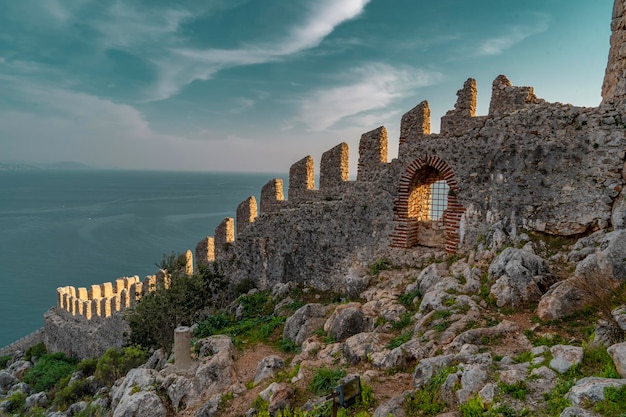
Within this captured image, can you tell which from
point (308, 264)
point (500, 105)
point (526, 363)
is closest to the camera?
point (526, 363)

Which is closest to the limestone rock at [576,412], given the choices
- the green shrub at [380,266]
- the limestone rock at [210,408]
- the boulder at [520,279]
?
the boulder at [520,279]

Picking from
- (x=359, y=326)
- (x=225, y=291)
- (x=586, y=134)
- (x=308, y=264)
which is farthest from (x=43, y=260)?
(x=586, y=134)

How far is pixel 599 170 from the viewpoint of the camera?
930 centimetres

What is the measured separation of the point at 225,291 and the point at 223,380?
26.8 ft

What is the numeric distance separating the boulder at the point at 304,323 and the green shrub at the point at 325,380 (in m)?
2.81

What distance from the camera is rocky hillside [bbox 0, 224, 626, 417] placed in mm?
5629

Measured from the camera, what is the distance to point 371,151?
14438 mm

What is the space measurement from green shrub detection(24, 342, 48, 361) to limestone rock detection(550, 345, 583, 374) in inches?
1229

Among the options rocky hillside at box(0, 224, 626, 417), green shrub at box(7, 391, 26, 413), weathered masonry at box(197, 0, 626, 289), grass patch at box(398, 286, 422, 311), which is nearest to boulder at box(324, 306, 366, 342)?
rocky hillside at box(0, 224, 626, 417)

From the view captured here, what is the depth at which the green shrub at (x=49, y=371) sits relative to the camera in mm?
20922

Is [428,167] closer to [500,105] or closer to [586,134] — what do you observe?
[500,105]

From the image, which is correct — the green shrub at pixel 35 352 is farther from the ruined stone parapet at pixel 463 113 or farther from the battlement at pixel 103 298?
the ruined stone parapet at pixel 463 113

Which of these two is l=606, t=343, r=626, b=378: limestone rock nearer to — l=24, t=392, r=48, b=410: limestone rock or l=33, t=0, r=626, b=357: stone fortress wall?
l=33, t=0, r=626, b=357: stone fortress wall

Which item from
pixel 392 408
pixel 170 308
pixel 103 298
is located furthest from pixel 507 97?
pixel 103 298
